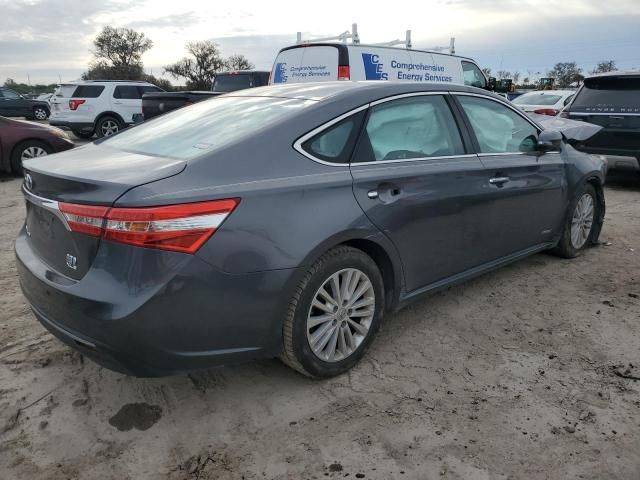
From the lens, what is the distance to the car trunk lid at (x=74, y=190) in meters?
2.34

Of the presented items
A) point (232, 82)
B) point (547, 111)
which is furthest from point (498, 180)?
A: point (232, 82)

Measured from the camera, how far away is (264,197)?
2.48m

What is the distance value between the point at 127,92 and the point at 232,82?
3890mm

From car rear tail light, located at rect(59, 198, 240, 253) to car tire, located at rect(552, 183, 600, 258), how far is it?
3.53m

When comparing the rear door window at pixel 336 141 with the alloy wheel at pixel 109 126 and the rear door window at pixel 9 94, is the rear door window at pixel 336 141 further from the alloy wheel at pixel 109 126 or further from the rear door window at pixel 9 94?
the rear door window at pixel 9 94

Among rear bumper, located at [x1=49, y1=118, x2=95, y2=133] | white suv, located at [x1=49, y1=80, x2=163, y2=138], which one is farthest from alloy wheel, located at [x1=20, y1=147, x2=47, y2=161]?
rear bumper, located at [x1=49, y1=118, x2=95, y2=133]

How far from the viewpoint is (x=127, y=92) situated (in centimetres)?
1546

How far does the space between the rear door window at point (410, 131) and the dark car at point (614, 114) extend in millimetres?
5194

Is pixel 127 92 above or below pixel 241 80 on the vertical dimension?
below

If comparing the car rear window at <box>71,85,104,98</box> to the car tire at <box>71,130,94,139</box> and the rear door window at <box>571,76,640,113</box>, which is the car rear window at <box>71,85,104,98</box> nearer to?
the car tire at <box>71,130,94,139</box>

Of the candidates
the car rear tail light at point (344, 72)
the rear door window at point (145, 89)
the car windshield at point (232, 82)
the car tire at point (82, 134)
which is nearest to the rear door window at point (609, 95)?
the car rear tail light at point (344, 72)

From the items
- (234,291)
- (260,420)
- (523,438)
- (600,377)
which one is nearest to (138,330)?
(234,291)

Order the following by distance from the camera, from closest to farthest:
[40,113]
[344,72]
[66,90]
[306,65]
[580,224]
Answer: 1. [580,224]
2. [344,72]
3. [306,65]
4. [66,90]
5. [40,113]

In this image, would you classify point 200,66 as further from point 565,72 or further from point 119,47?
point 565,72
